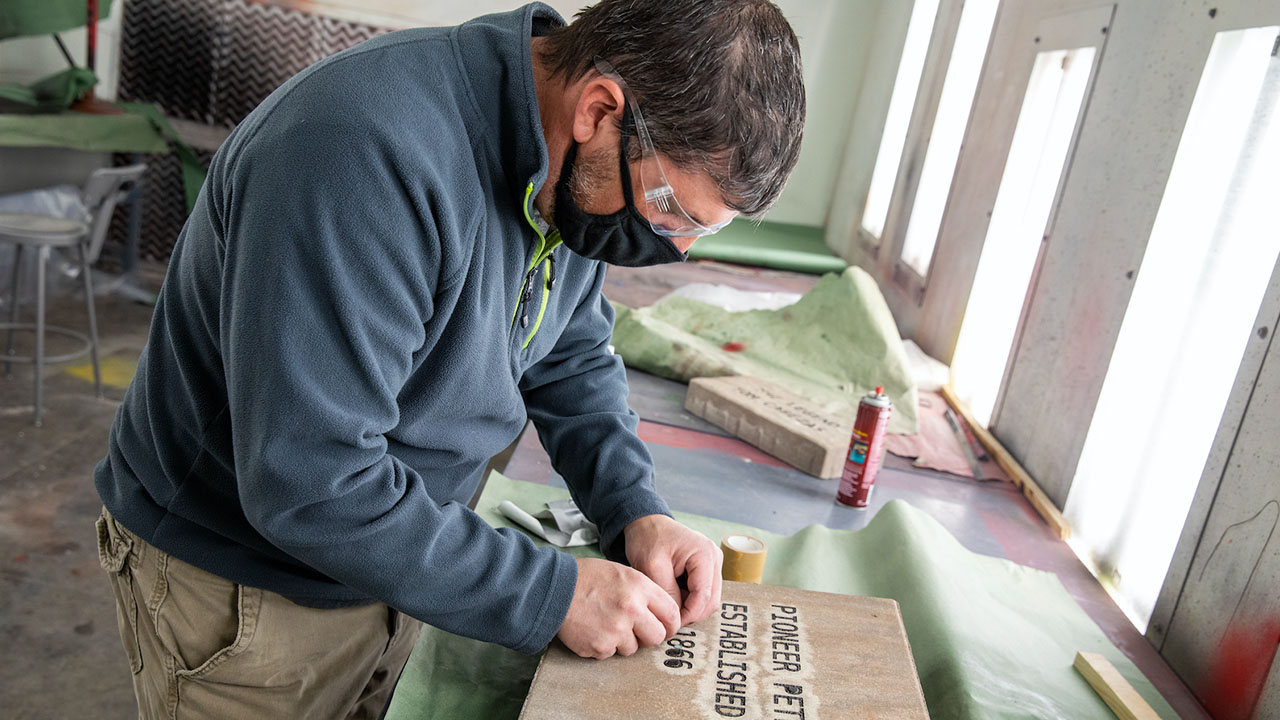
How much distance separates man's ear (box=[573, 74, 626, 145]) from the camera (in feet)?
3.56

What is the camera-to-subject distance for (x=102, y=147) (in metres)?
5.30

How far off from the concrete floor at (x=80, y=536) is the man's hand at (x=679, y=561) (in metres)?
0.69

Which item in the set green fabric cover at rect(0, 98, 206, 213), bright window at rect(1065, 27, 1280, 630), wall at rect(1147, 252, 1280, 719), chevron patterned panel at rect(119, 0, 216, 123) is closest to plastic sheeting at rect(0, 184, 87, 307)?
green fabric cover at rect(0, 98, 206, 213)

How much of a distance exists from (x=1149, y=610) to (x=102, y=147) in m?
5.61

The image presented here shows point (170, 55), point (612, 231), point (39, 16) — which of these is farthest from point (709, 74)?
point (170, 55)

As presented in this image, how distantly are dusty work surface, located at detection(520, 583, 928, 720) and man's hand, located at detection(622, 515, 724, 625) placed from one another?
3cm

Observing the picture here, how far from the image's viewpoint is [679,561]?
4.59ft

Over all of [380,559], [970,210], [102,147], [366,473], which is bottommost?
[102,147]

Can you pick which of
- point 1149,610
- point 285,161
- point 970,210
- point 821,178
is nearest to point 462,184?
point 285,161

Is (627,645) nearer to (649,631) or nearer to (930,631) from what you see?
(649,631)

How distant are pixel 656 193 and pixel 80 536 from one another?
320 cm

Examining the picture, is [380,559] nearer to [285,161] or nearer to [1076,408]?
[285,161]

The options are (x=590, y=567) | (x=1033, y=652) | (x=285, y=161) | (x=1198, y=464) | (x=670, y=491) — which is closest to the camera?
(x=285, y=161)

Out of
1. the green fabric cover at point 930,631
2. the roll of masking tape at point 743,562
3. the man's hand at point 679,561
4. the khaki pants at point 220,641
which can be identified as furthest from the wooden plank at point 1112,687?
the khaki pants at point 220,641
